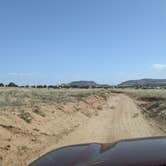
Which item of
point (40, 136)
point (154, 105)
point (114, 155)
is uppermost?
point (114, 155)

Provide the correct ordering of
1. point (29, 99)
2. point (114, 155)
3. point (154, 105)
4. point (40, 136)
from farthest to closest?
point (154, 105) < point (29, 99) < point (40, 136) < point (114, 155)

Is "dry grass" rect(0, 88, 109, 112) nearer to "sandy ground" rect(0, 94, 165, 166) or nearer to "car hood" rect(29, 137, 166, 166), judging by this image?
"sandy ground" rect(0, 94, 165, 166)

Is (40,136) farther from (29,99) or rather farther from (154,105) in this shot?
(154,105)

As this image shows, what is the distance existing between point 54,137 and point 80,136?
1.02 m

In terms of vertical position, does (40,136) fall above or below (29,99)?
below

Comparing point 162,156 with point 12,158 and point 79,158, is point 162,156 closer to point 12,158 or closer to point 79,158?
point 79,158

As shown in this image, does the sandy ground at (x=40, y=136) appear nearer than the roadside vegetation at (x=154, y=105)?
Yes

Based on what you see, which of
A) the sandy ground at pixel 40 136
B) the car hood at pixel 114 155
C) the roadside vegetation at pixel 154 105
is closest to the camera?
the car hood at pixel 114 155

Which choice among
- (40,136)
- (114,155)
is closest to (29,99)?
(40,136)

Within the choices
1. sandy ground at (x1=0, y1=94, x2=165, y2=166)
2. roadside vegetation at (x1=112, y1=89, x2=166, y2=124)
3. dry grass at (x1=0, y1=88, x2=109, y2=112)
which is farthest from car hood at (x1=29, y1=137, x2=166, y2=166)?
dry grass at (x1=0, y1=88, x2=109, y2=112)

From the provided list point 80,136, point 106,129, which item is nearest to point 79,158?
point 80,136

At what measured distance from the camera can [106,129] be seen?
1803 cm

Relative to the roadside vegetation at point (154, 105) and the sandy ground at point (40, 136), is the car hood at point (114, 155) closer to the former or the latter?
the sandy ground at point (40, 136)

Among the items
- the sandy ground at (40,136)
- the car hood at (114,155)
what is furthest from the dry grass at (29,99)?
the car hood at (114,155)
